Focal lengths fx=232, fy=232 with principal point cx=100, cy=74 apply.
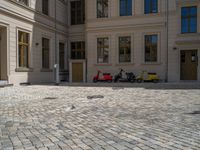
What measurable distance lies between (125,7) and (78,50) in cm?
710

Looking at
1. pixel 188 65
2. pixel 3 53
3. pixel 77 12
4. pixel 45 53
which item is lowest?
pixel 188 65

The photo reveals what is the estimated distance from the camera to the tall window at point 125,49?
21.6 meters

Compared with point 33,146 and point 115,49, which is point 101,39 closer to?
point 115,49

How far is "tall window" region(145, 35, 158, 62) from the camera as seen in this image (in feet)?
68.2

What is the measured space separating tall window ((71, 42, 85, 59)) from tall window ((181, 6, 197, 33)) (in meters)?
10.6

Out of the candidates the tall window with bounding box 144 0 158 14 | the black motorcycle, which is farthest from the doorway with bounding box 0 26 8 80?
the tall window with bounding box 144 0 158 14

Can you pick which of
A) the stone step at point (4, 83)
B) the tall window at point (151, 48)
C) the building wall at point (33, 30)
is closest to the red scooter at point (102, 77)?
the tall window at point (151, 48)

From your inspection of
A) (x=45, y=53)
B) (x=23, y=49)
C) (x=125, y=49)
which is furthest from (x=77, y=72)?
(x=23, y=49)

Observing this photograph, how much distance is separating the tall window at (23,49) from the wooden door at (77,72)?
5.28 meters

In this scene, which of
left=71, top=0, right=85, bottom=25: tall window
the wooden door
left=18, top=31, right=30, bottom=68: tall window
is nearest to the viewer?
left=18, top=31, right=30, bottom=68: tall window

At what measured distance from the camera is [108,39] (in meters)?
22.2

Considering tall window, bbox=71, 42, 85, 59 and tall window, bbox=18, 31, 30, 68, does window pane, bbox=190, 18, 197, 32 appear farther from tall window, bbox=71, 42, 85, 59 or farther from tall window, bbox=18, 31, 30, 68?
tall window, bbox=18, 31, 30, 68

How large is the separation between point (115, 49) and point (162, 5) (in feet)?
18.6

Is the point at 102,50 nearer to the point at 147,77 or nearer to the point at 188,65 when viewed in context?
the point at 147,77
